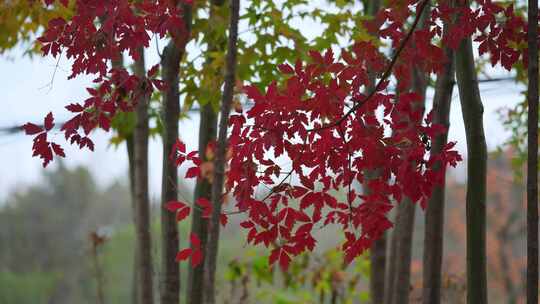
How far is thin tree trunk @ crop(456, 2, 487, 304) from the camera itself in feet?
6.22

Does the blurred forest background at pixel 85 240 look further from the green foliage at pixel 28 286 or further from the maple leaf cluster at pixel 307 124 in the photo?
the maple leaf cluster at pixel 307 124

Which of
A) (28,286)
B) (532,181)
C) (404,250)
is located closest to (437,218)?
(404,250)

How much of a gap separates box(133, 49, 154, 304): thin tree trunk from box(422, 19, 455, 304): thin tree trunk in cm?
128

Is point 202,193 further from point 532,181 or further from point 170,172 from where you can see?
point 532,181

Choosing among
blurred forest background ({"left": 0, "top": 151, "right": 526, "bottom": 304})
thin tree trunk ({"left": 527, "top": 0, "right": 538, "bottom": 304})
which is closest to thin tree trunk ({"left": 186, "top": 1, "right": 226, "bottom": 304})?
thin tree trunk ({"left": 527, "top": 0, "right": 538, "bottom": 304})

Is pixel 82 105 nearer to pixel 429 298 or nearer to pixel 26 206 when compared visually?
pixel 429 298

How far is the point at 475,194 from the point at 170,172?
1236mm

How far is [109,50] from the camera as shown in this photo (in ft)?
5.75

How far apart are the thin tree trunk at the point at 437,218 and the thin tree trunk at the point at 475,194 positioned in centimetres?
55

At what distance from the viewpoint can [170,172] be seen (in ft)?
8.44

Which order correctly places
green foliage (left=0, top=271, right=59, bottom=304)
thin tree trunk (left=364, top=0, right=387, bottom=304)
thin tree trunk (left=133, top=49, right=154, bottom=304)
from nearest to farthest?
thin tree trunk (left=133, top=49, right=154, bottom=304), thin tree trunk (left=364, top=0, right=387, bottom=304), green foliage (left=0, top=271, right=59, bottom=304)

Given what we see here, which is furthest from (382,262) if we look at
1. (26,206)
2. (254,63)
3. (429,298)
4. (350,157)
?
(26,206)

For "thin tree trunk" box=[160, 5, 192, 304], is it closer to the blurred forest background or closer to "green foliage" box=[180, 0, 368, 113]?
"green foliage" box=[180, 0, 368, 113]

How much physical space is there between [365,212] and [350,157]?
0.20 m
